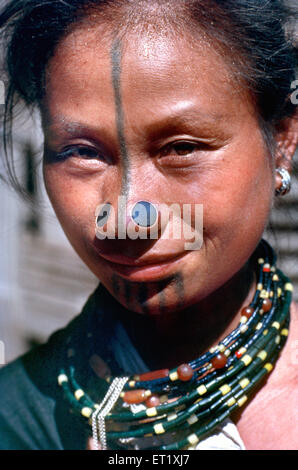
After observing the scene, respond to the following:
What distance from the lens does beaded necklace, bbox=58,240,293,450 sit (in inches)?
47.7

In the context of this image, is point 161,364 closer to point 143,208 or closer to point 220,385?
point 220,385

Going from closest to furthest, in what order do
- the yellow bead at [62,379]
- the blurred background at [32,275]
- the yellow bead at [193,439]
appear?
1. the yellow bead at [193,439]
2. the yellow bead at [62,379]
3. the blurred background at [32,275]

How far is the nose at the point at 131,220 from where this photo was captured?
1.06 meters

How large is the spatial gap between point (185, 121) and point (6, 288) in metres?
3.06

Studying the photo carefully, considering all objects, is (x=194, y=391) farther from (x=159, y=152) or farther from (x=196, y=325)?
(x=159, y=152)

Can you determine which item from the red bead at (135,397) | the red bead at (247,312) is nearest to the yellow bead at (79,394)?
the red bead at (135,397)

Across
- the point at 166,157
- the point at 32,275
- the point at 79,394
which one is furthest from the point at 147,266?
the point at 32,275

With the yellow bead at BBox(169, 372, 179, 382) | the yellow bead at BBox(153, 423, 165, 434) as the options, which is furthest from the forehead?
the yellow bead at BBox(153, 423, 165, 434)

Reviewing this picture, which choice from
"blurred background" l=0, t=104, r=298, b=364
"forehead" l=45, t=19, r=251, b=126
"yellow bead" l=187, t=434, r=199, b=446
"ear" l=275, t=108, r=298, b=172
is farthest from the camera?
"blurred background" l=0, t=104, r=298, b=364

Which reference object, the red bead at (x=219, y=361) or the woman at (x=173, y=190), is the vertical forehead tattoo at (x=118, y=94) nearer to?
the woman at (x=173, y=190)

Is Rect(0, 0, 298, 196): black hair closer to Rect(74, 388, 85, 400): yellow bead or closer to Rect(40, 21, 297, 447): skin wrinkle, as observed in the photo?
Rect(40, 21, 297, 447): skin wrinkle

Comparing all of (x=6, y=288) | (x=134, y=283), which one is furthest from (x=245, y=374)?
(x=6, y=288)

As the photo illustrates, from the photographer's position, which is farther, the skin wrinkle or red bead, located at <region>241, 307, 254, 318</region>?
red bead, located at <region>241, 307, 254, 318</region>

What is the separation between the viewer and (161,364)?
4.65 ft
